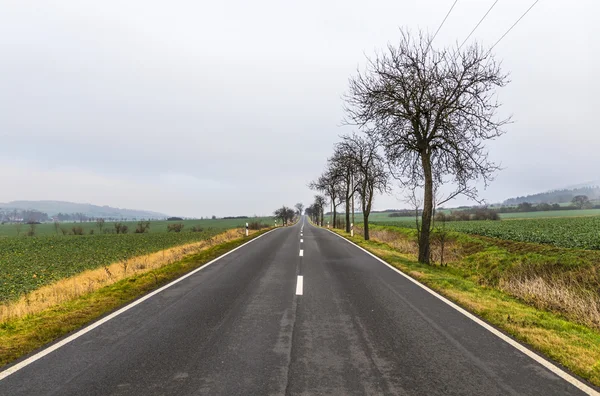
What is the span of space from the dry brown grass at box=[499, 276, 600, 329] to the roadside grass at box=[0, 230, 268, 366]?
9521mm

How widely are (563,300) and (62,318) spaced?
10759 mm

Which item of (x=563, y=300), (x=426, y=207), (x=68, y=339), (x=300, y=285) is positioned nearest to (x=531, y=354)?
(x=563, y=300)

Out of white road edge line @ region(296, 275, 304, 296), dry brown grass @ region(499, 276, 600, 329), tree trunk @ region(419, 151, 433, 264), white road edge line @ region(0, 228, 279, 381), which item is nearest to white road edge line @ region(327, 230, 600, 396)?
dry brown grass @ region(499, 276, 600, 329)

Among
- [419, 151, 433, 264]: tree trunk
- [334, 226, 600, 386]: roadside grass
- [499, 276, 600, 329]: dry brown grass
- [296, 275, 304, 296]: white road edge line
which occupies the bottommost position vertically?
[499, 276, 600, 329]: dry brown grass

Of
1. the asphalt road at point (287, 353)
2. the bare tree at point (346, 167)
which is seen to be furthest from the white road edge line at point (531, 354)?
the bare tree at point (346, 167)

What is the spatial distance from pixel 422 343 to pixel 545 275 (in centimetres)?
913

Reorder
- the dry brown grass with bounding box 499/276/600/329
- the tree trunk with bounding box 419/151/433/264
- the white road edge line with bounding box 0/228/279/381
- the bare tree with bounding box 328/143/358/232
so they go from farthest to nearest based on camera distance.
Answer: the bare tree with bounding box 328/143/358/232 → the tree trunk with bounding box 419/151/433/264 → the dry brown grass with bounding box 499/276/600/329 → the white road edge line with bounding box 0/228/279/381

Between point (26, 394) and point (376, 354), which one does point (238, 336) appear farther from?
point (26, 394)

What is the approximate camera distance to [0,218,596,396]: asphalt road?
3357mm

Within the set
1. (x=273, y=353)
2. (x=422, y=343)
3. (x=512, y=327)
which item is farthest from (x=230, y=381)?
(x=512, y=327)

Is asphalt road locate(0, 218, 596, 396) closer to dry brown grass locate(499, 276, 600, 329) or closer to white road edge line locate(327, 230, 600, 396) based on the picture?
white road edge line locate(327, 230, 600, 396)

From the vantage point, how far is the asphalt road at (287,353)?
132 inches

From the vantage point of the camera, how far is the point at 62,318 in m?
5.66

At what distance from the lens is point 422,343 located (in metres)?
4.61
